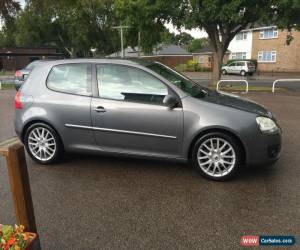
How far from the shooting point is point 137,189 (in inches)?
168

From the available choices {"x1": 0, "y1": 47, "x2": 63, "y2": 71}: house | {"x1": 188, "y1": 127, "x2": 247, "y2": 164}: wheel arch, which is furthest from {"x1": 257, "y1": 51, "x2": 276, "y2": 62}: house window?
{"x1": 188, "y1": 127, "x2": 247, "y2": 164}: wheel arch

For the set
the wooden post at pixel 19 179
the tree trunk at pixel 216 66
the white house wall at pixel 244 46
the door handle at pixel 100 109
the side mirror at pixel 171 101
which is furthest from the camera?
the white house wall at pixel 244 46

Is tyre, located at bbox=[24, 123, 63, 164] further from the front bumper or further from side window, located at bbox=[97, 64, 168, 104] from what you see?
the front bumper

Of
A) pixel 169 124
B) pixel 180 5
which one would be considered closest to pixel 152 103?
pixel 169 124

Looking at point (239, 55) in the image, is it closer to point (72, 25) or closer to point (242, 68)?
point (242, 68)

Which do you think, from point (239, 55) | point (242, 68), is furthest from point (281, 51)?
point (239, 55)

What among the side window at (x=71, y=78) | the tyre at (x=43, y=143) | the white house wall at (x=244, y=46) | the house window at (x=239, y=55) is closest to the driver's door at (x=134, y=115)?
the side window at (x=71, y=78)

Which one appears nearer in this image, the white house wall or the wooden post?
the wooden post

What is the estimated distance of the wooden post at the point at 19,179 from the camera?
7.68ft

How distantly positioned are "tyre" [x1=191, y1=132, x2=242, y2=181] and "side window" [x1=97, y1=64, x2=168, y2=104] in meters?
0.85

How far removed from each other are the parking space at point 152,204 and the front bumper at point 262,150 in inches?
12.0

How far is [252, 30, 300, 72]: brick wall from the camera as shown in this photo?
1455 inches

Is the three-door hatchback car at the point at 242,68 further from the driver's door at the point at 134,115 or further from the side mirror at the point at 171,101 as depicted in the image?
the side mirror at the point at 171,101

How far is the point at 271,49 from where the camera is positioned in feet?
131
